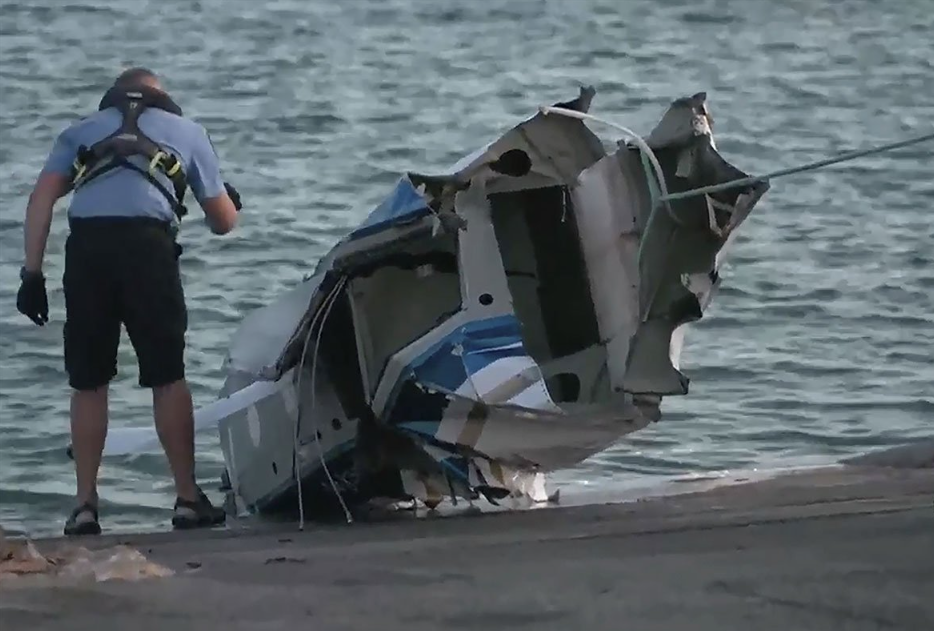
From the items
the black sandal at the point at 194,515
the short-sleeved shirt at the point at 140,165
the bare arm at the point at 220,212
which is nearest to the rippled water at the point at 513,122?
the black sandal at the point at 194,515

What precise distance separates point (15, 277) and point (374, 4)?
13.9 meters

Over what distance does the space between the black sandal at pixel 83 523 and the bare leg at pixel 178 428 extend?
0.34 meters

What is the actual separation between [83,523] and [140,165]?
4.32ft

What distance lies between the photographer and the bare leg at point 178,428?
279 inches

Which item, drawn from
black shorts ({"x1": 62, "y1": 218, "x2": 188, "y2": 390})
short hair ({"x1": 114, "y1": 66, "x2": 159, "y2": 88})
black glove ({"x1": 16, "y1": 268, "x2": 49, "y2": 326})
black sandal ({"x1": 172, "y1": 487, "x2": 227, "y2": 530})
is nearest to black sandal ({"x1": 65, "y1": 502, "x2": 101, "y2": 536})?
black sandal ({"x1": 172, "y1": 487, "x2": 227, "y2": 530})

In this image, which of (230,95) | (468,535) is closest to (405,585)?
(468,535)

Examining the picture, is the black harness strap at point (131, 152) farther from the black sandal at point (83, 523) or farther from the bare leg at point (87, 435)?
the black sandal at point (83, 523)

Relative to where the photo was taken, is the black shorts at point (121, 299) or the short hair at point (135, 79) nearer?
the black shorts at point (121, 299)

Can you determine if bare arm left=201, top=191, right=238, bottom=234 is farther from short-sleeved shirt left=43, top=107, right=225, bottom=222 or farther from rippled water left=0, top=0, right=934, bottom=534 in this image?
rippled water left=0, top=0, right=934, bottom=534

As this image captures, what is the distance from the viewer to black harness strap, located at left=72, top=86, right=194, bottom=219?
6.87m

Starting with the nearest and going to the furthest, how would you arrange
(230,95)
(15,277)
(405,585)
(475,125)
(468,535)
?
1. (405,585)
2. (468,535)
3. (15,277)
4. (475,125)
5. (230,95)

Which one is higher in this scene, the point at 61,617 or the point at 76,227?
the point at 76,227

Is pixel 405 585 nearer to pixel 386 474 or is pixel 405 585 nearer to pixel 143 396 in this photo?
pixel 386 474

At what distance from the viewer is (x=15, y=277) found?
13.1 metres
